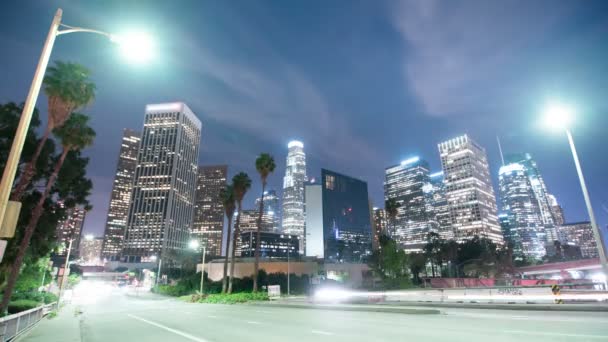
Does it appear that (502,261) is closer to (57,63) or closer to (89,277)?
(57,63)

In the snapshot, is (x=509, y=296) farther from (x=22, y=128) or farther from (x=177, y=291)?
(x=177, y=291)

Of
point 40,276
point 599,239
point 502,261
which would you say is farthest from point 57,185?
point 502,261

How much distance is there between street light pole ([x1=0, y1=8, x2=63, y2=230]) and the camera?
6453 mm

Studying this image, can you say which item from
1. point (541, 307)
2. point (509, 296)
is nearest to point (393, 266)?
point (509, 296)

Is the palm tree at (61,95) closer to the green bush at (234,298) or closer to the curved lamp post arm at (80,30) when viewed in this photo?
the curved lamp post arm at (80,30)

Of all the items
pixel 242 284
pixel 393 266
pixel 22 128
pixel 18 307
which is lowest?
pixel 18 307

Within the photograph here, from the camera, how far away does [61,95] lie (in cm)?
2392

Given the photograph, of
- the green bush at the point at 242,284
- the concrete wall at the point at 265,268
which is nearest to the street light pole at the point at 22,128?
the green bush at the point at 242,284

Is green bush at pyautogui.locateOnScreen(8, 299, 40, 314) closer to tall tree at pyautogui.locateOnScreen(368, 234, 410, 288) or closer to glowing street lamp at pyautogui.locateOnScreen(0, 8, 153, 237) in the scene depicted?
glowing street lamp at pyautogui.locateOnScreen(0, 8, 153, 237)

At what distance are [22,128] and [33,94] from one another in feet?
3.17

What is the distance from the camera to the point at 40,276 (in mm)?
42656

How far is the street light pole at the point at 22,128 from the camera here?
21.2ft

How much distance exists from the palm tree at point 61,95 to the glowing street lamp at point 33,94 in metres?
19.5

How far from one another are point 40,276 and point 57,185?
65.1 feet
